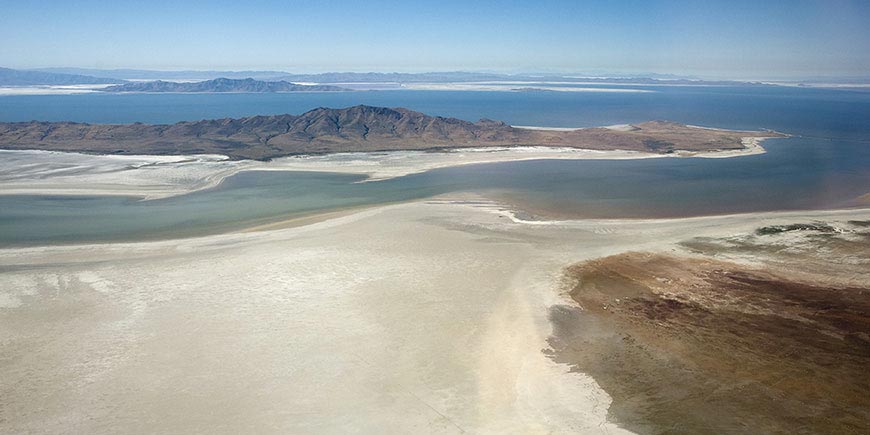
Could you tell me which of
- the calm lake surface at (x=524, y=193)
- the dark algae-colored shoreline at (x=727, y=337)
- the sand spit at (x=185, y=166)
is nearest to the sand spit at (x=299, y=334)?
the dark algae-colored shoreline at (x=727, y=337)

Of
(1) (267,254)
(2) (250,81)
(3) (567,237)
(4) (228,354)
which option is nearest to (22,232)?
(1) (267,254)

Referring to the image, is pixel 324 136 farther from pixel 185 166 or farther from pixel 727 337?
pixel 727 337

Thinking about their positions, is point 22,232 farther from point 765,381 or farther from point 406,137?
point 406,137

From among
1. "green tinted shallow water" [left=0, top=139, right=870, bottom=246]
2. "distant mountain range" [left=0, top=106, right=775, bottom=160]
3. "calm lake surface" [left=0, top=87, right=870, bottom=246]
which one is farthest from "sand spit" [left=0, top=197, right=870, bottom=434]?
"distant mountain range" [left=0, top=106, right=775, bottom=160]

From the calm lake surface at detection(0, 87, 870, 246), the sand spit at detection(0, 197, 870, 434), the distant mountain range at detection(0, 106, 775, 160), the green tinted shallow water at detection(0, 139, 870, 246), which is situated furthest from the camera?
the distant mountain range at detection(0, 106, 775, 160)

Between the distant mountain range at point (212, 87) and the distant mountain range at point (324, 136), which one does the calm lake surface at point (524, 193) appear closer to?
the distant mountain range at point (324, 136)

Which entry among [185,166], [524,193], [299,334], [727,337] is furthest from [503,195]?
[185,166]

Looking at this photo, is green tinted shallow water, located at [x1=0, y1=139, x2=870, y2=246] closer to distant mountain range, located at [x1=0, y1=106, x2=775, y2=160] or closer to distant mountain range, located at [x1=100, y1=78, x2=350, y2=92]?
distant mountain range, located at [x1=0, y1=106, x2=775, y2=160]
